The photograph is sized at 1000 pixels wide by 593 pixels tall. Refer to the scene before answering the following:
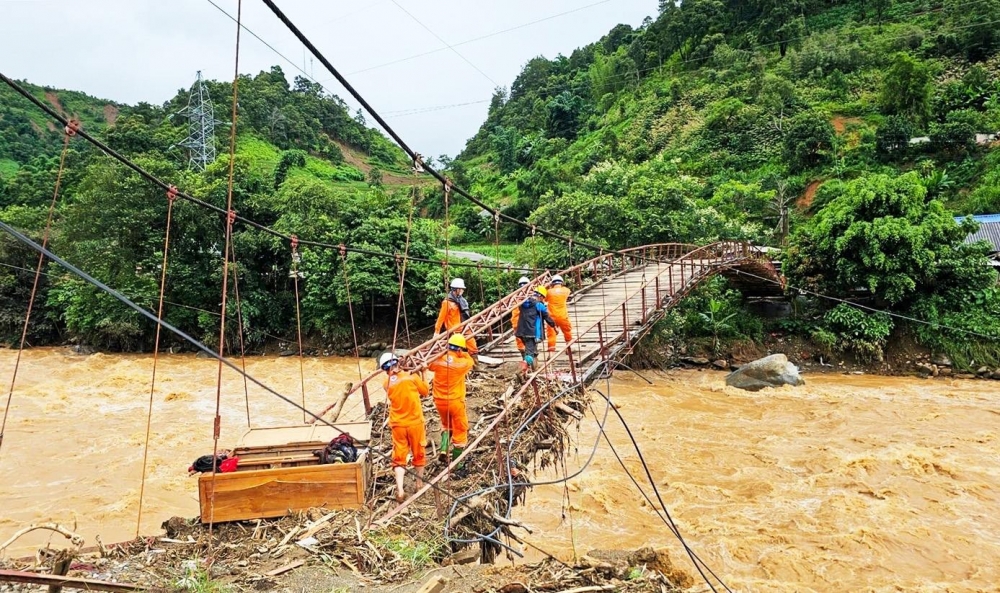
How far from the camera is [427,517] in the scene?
12.9 ft

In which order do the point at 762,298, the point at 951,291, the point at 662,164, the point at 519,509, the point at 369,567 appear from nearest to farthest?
the point at 369,567
the point at 519,509
the point at 951,291
the point at 762,298
the point at 662,164

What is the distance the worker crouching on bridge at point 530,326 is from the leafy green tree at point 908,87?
25840 mm

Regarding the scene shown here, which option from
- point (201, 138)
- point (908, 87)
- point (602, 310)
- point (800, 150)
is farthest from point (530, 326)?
point (201, 138)

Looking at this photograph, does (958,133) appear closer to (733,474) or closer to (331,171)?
(733,474)

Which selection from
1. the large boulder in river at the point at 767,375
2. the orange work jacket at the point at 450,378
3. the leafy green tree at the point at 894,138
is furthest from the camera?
the leafy green tree at the point at 894,138

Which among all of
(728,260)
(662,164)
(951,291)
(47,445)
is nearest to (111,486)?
(47,445)

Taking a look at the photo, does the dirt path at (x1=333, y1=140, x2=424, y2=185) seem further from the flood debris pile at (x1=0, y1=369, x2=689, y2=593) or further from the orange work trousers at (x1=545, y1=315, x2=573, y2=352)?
the flood debris pile at (x1=0, y1=369, x2=689, y2=593)

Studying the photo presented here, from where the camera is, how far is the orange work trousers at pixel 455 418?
15.6 ft

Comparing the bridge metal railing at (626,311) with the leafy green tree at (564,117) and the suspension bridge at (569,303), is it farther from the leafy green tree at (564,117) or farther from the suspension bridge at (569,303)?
the leafy green tree at (564,117)

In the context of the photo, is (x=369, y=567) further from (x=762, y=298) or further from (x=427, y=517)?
(x=762, y=298)

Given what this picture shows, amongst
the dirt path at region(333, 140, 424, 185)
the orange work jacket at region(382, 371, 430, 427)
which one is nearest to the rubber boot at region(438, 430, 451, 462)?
the orange work jacket at region(382, 371, 430, 427)

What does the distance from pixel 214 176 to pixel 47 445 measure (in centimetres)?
1158

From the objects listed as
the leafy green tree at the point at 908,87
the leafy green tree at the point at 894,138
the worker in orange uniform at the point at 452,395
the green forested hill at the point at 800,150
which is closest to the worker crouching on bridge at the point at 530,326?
the worker in orange uniform at the point at 452,395

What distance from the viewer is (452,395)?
474 cm
